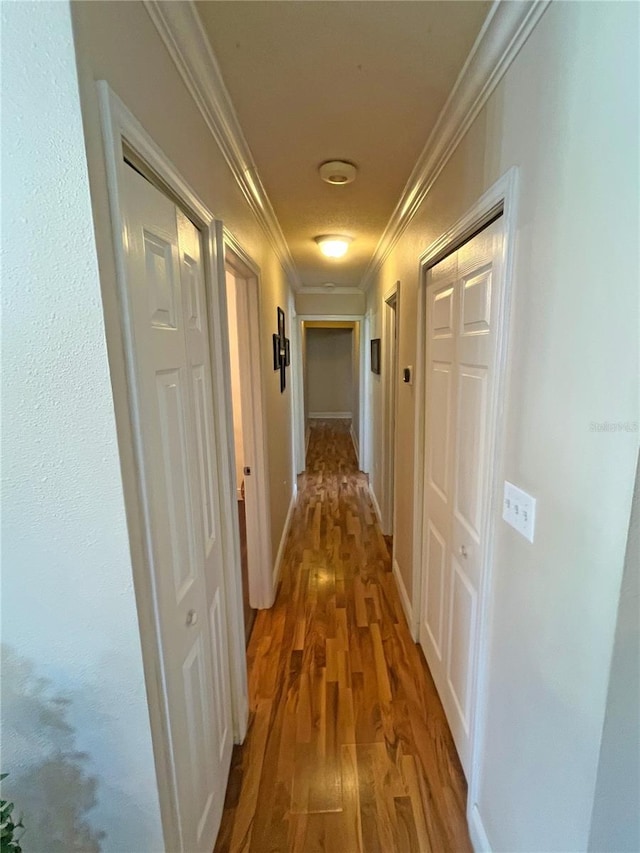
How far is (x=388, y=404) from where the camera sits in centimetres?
351

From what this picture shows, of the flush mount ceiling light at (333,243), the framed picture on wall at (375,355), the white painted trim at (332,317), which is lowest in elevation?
the framed picture on wall at (375,355)

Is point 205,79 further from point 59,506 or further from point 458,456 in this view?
point 458,456

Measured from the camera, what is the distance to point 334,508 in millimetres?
4262

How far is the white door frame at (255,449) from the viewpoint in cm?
224

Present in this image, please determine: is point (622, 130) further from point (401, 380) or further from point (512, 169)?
point (401, 380)

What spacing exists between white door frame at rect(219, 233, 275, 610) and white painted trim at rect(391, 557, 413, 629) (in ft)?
2.79

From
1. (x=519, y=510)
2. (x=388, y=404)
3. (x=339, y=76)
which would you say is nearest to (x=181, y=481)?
(x=519, y=510)

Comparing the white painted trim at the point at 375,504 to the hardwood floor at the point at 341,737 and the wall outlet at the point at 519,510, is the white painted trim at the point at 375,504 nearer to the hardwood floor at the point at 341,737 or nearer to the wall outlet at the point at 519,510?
the hardwood floor at the point at 341,737

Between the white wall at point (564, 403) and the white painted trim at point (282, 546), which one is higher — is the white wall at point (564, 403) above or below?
above

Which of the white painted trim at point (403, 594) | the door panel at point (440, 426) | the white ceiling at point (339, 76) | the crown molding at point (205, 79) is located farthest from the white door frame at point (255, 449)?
the door panel at point (440, 426)


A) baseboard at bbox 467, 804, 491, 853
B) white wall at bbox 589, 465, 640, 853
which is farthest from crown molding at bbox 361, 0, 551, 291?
baseboard at bbox 467, 804, 491, 853

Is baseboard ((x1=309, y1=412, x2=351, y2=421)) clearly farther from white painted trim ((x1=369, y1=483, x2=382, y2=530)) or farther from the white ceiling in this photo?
the white ceiling

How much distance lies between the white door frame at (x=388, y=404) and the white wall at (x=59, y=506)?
2.54m

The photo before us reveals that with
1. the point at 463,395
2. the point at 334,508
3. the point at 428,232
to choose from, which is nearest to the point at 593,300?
the point at 463,395
